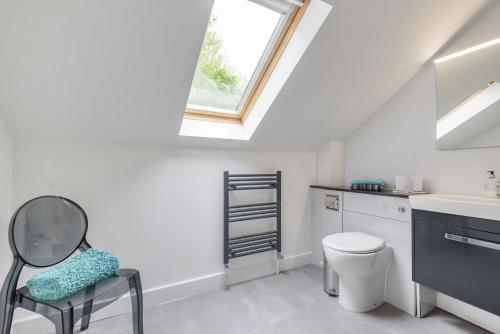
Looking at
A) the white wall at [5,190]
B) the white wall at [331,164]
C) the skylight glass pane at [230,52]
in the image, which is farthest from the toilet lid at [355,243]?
the white wall at [5,190]

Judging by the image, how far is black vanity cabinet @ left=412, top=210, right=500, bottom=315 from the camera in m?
1.29

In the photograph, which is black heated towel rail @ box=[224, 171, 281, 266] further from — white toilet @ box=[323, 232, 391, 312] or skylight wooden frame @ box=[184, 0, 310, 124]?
white toilet @ box=[323, 232, 391, 312]

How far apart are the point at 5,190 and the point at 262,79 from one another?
1.69 m

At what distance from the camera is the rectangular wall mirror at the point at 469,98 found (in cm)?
158

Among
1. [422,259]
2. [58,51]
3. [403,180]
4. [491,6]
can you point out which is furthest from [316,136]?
[58,51]

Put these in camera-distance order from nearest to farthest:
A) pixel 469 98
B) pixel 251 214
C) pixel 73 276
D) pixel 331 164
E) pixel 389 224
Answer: pixel 73 276
pixel 469 98
pixel 389 224
pixel 251 214
pixel 331 164

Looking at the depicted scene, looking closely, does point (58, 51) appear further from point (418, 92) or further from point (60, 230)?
point (418, 92)

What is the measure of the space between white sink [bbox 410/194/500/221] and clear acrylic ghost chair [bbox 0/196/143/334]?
67.6 inches

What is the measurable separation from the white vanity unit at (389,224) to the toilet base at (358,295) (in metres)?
0.16

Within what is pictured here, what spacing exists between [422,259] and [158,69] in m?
1.95

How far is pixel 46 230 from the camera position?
4.17 feet

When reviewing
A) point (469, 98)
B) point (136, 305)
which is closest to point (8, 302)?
point (136, 305)

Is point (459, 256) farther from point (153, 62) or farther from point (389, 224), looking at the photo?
point (153, 62)

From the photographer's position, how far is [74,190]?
1555 millimetres
